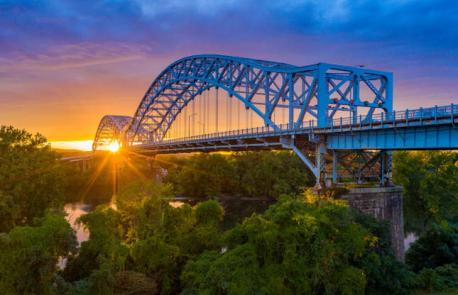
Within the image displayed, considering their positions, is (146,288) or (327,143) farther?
(327,143)

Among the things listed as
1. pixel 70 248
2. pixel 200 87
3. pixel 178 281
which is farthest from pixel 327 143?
pixel 200 87

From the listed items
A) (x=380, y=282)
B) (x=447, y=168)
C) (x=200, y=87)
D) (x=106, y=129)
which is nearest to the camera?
(x=380, y=282)

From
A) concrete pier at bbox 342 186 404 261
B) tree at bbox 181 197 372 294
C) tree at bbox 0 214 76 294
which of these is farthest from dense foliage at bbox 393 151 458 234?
tree at bbox 0 214 76 294

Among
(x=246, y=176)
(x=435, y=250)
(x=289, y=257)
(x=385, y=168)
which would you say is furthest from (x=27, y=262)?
(x=246, y=176)

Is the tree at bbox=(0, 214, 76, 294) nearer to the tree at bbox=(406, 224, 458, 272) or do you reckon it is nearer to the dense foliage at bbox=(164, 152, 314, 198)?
the tree at bbox=(406, 224, 458, 272)

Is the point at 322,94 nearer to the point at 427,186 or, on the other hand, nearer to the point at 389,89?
the point at 389,89

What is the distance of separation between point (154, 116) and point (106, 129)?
81.9m

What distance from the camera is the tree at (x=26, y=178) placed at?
933 inches

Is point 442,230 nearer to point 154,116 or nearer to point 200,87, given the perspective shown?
point 200,87

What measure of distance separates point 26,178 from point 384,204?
25.6 m

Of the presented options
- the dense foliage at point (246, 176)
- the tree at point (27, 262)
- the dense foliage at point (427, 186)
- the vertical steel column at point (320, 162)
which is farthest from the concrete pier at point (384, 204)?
the dense foliage at point (246, 176)

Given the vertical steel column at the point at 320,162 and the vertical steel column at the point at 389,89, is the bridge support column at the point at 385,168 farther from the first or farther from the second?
the vertical steel column at the point at 389,89

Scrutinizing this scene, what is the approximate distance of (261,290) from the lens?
1372 cm

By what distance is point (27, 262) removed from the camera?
1414cm
